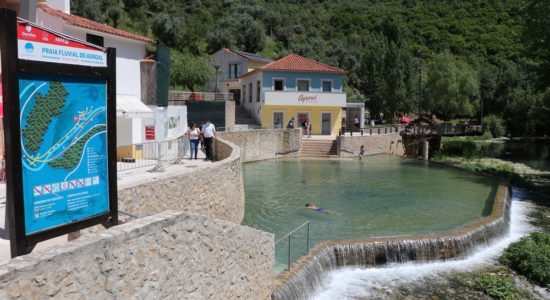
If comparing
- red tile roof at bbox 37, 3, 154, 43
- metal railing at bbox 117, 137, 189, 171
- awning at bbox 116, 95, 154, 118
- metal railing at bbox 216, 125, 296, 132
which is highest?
red tile roof at bbox 37, 3, 154, 43

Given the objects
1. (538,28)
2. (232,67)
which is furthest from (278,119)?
(538,28)

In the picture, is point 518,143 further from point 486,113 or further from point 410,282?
point 410,282

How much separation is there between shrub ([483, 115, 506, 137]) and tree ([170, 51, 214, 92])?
40427 mm

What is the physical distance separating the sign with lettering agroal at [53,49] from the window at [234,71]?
5030 centimetres

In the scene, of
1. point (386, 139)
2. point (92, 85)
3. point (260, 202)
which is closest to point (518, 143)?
point (386, 139)

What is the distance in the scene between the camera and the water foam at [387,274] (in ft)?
39.9

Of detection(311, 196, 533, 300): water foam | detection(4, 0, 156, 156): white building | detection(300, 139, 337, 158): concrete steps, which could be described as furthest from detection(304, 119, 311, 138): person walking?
detection(311, 196, 533, 300): water foam

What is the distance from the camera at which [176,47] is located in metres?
64.8

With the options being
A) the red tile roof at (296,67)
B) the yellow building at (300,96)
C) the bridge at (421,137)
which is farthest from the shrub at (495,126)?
the red tile roof at (296,67)

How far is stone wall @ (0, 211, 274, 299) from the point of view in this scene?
4633mm

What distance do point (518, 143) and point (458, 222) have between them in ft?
164

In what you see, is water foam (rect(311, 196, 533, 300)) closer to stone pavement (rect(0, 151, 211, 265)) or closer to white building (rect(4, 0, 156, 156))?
stone pavement (rect(0, 151, 211, 265))

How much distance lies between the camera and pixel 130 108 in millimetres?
19188

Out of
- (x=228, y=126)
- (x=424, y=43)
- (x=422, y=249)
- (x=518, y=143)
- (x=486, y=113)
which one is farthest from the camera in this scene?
(x=424, y=43)
